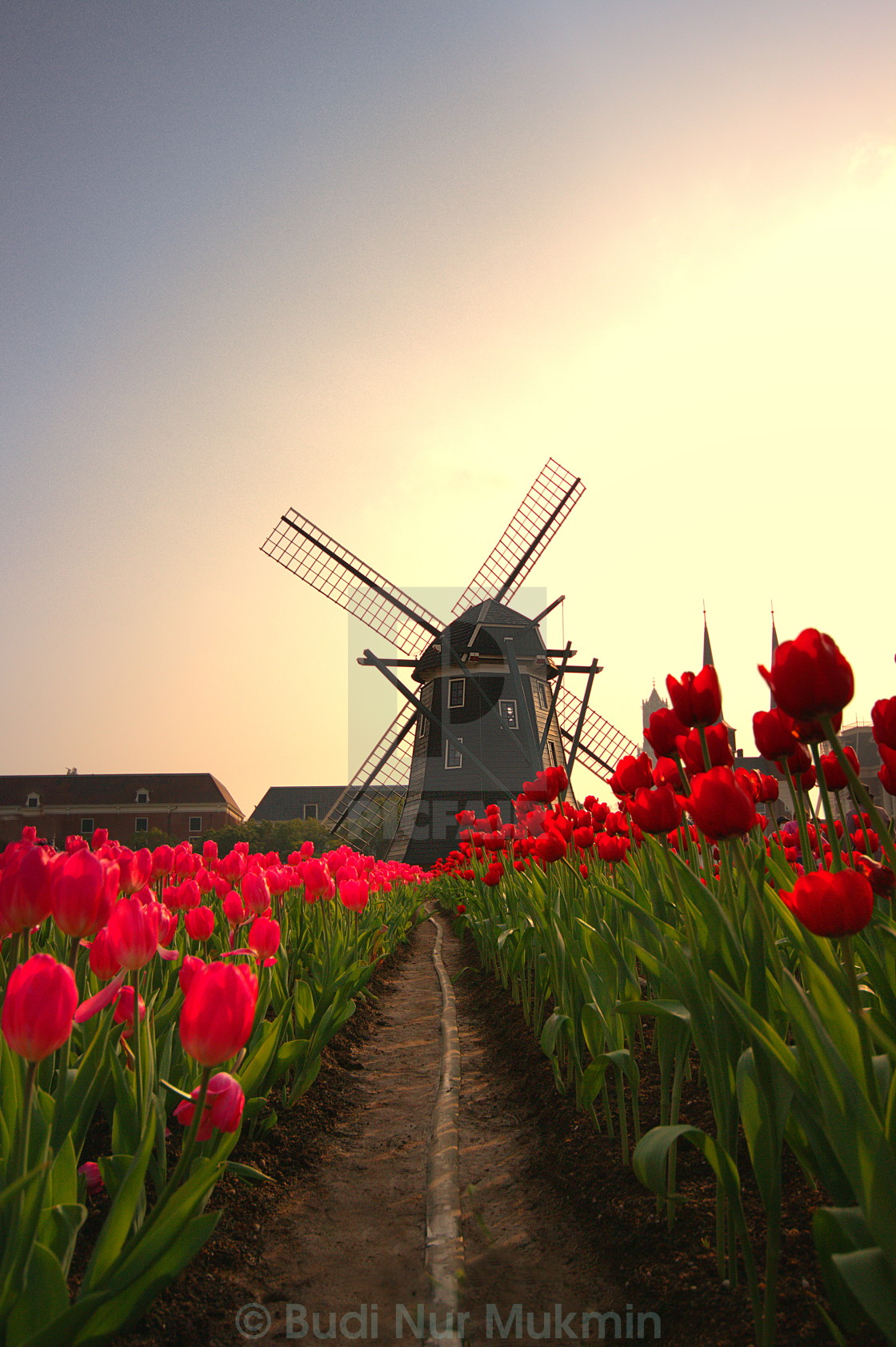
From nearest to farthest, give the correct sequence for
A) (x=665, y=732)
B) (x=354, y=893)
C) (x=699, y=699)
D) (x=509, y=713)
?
(x=699, y=699), (x=665, y=732), (x=354, y=893), (x=509, y=713)

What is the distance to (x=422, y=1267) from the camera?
2318 mm

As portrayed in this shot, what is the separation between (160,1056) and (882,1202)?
6.22 feet

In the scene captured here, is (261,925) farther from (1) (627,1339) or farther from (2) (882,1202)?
(2) (882,1202)

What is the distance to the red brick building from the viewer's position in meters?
55.9

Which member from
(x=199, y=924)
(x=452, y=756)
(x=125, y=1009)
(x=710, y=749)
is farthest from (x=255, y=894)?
(x=452, y=756)

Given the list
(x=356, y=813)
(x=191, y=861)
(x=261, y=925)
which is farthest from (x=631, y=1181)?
(x=356, y=813)

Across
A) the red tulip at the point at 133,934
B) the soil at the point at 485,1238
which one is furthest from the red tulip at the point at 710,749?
the red tulip at the point at 133,934

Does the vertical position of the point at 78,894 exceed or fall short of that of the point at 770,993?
it exceeds it

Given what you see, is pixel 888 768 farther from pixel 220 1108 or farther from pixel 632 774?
pixel 220 1108

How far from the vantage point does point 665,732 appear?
2596mm

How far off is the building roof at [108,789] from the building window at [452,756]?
39.1 m

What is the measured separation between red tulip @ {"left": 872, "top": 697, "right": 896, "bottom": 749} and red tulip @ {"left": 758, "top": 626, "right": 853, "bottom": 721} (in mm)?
258

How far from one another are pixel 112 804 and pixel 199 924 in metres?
59.0

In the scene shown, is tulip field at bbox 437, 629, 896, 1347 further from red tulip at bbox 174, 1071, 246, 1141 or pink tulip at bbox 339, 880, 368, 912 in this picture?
pink tulip at bbox 339, 880, 368, 912
